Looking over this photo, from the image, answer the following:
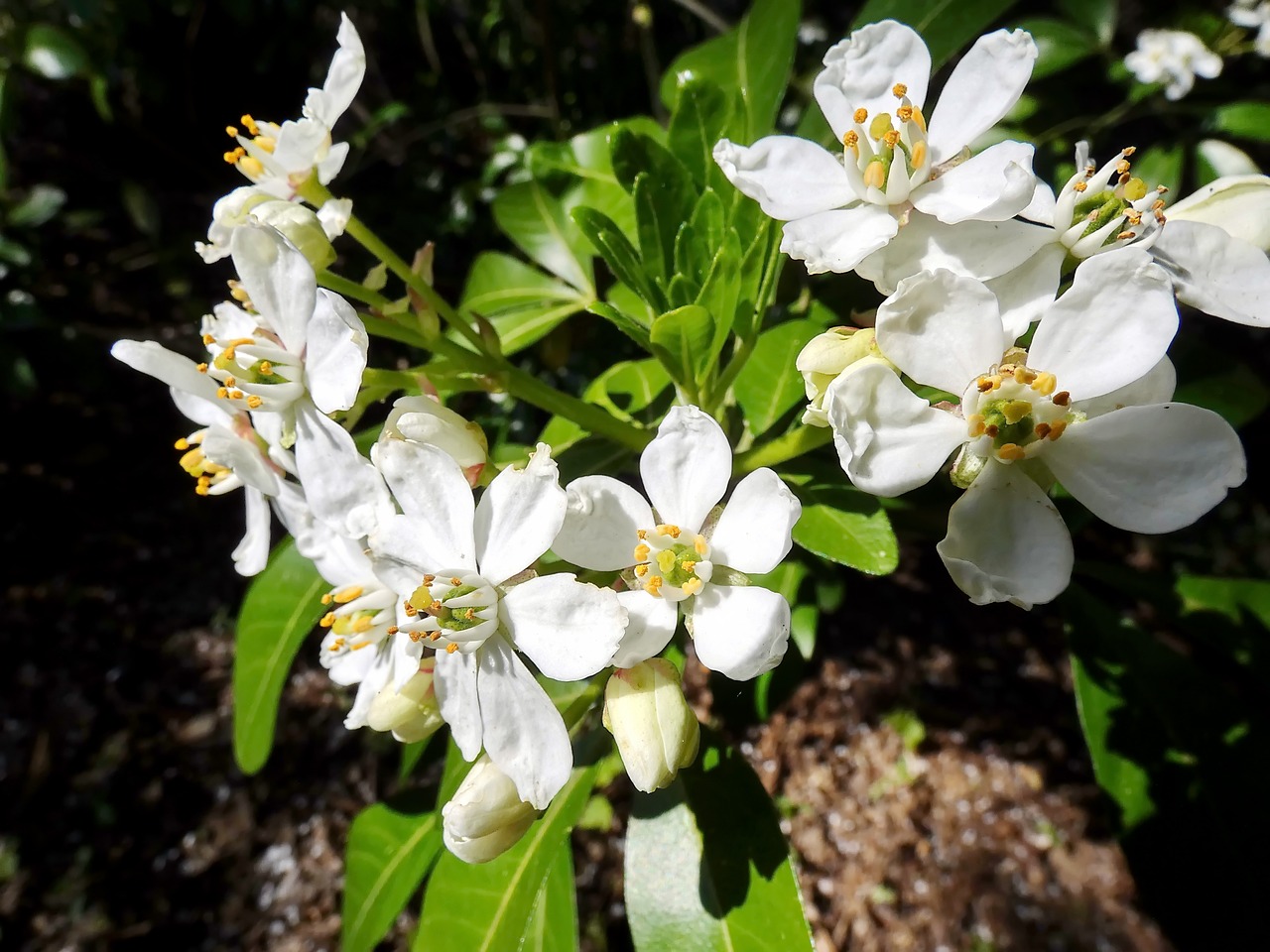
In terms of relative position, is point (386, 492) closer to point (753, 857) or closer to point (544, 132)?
point (753, 857)

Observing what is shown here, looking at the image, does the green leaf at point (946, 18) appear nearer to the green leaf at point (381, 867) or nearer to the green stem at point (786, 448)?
the green stem at point (786, 448)

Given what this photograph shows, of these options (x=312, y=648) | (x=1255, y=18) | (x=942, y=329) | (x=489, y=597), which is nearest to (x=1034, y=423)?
(x=942, y=329)

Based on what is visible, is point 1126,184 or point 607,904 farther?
point 607,904

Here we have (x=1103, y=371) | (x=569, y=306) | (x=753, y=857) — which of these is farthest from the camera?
(x=569, y=306)

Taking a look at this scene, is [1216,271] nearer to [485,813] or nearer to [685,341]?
[685,341]

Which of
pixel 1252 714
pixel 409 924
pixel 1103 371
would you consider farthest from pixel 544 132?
pixel 409 924

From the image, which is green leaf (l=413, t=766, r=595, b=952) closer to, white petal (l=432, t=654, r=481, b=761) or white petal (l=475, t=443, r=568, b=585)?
white petal (l=432, t=654, r=481, b=761)
